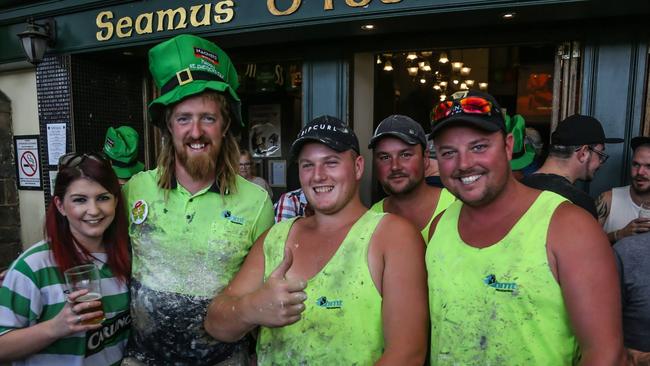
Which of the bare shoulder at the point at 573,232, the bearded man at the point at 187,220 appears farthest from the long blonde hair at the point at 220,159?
the bare shoulder at the point at 573,232

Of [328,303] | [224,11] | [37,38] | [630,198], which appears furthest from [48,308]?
[37,38]

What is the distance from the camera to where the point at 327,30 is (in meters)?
4.25

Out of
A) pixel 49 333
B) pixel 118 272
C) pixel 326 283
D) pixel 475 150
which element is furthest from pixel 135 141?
pixel 475 150

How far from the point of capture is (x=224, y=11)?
4398mm

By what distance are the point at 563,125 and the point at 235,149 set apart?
2.48m

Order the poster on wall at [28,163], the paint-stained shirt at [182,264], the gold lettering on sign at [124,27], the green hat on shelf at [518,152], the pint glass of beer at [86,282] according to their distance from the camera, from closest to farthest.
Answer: the pint glass of beer at [86,282]
the paint-stained shirt at [182,264]
the green hat on shelf at [518,152]
the gold lettering on sign at [124,27]
the poster on wall at [28,163]

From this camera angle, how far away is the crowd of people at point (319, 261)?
1454 millimetres

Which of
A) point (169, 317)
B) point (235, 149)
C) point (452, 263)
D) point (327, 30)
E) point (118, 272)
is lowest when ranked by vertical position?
point (169, 317)

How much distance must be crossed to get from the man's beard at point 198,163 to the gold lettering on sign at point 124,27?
3464 millimetres

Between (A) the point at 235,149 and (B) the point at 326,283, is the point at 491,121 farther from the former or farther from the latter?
(A) the point at 235,149

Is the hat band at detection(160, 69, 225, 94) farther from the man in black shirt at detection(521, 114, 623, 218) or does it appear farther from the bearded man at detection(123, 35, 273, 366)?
the man in black shirt at detection(521, 114, 623, 218)

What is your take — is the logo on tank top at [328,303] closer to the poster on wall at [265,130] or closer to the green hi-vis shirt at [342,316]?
the green hi-vis shirt at [342,316]

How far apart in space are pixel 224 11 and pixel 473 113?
3570 millimetres

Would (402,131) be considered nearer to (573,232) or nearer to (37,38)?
(573,232)
